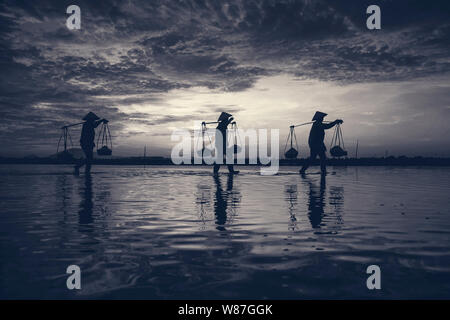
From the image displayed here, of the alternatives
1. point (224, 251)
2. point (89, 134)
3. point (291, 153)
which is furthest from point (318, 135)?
point (224, 251)

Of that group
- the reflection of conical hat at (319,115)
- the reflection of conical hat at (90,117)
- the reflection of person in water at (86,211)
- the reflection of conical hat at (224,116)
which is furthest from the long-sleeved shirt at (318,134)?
the reflection of person in water at (86,211)

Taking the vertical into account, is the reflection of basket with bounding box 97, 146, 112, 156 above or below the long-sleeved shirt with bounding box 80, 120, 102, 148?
below

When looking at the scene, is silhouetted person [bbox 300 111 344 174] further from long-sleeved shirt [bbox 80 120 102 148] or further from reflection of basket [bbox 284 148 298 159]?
long-sleeved shirt [bbox 80 120 102 148]

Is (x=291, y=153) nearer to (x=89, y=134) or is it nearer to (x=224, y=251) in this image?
(x=89, y=134)

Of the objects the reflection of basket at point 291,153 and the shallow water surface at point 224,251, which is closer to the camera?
the shallow water surface at point 224,251

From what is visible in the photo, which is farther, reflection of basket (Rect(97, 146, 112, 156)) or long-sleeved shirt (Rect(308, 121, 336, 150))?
reflection of basket (Rect(97, 146, 112, 156))

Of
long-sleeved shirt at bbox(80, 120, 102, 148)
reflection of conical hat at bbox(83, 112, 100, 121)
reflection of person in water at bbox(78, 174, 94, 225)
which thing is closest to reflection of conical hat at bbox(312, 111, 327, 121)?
long-sleeved shirt at bbox(80, 120, 102, 148)

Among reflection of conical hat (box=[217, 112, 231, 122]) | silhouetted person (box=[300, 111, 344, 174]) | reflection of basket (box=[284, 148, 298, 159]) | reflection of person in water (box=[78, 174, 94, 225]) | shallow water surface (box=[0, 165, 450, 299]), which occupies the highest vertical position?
reflection of conical hat (box=[217, 112, 231, 122])

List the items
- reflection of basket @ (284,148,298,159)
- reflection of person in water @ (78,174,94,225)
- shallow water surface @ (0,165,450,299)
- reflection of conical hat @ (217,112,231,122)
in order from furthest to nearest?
reflection of basket @ (284,148,298,159) < reflection of conical hat @ (217,112,231,122) < reflection of person in water @ (78,174,94,225) < shallow water surface @ (0,165,450,299)

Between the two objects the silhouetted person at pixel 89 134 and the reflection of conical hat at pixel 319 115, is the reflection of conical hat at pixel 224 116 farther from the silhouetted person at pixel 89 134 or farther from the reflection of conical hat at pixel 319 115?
the silhouetted person at pixel 89 134

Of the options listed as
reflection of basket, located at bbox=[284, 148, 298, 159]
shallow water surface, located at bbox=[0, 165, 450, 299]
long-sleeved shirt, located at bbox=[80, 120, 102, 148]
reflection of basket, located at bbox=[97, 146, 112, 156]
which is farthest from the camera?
reflection of basket, located at bbox=[284, 148, 298, 159]

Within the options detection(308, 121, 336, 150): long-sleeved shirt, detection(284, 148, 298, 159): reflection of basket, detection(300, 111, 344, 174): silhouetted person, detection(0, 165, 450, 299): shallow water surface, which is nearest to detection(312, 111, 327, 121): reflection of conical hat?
detection(300, 111, 344, 174): silhouetted person

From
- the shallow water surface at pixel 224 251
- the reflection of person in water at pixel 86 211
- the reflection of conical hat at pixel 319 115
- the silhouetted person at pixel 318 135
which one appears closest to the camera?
the shallow water surface at pixel 224 251
